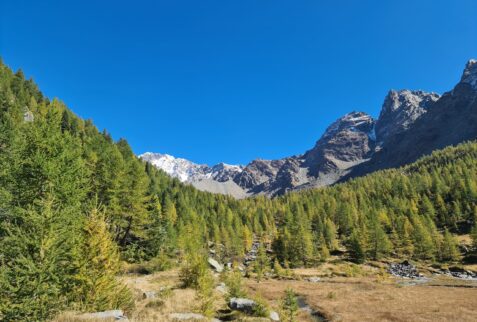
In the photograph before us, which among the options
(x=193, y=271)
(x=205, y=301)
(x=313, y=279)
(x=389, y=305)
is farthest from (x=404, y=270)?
(x=205, y=301)

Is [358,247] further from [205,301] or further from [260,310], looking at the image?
[205,301]

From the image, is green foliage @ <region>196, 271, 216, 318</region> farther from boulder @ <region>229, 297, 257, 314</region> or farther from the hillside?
boulder @ <region>229, 297, 257, 314</region>

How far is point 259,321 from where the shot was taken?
56.2 ft

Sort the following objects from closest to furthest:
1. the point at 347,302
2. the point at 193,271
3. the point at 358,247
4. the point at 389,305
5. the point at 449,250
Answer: the point at 193,271 < the point at 389,305 < the point at 347,302 < the point at 449,250 < the point at 358,247

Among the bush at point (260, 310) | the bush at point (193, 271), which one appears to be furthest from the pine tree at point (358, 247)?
the bush at point (260, 310)

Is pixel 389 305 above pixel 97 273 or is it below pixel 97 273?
below

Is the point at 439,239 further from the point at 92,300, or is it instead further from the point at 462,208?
the point at 92,300

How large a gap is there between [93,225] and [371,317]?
24782 millimetres

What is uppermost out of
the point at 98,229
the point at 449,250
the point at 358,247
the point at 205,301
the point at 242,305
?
the point at 98,229

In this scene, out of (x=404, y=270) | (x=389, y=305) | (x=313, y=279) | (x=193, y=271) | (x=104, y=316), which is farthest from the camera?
(x=404, y=270)

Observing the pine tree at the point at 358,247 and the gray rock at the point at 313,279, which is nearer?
the gray rock at the point at 313,279

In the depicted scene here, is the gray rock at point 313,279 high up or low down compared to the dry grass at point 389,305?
down

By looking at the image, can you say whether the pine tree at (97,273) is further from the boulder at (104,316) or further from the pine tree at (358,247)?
the pine tree at (358,247)

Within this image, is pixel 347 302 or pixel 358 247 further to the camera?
pixel 358 247
